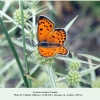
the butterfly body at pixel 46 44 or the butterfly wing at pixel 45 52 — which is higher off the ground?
the butterfly body at pixel 46 44

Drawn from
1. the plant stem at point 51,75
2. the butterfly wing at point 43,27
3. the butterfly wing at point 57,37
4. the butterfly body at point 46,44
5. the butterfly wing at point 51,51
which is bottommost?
the plant stem at point 51,75

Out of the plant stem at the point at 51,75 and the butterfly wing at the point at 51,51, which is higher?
the butterfly wing at the point at 51,51

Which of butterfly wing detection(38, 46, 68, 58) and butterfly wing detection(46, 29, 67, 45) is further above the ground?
butterfly wing detection(46, 29, 67, 45)

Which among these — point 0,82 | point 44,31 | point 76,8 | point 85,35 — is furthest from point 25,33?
point 76,8

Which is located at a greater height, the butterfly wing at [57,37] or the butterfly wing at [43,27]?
the butterfly wing at [43,27]

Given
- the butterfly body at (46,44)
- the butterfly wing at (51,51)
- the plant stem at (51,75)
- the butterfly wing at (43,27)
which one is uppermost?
the butterfly wing at (43,27)
